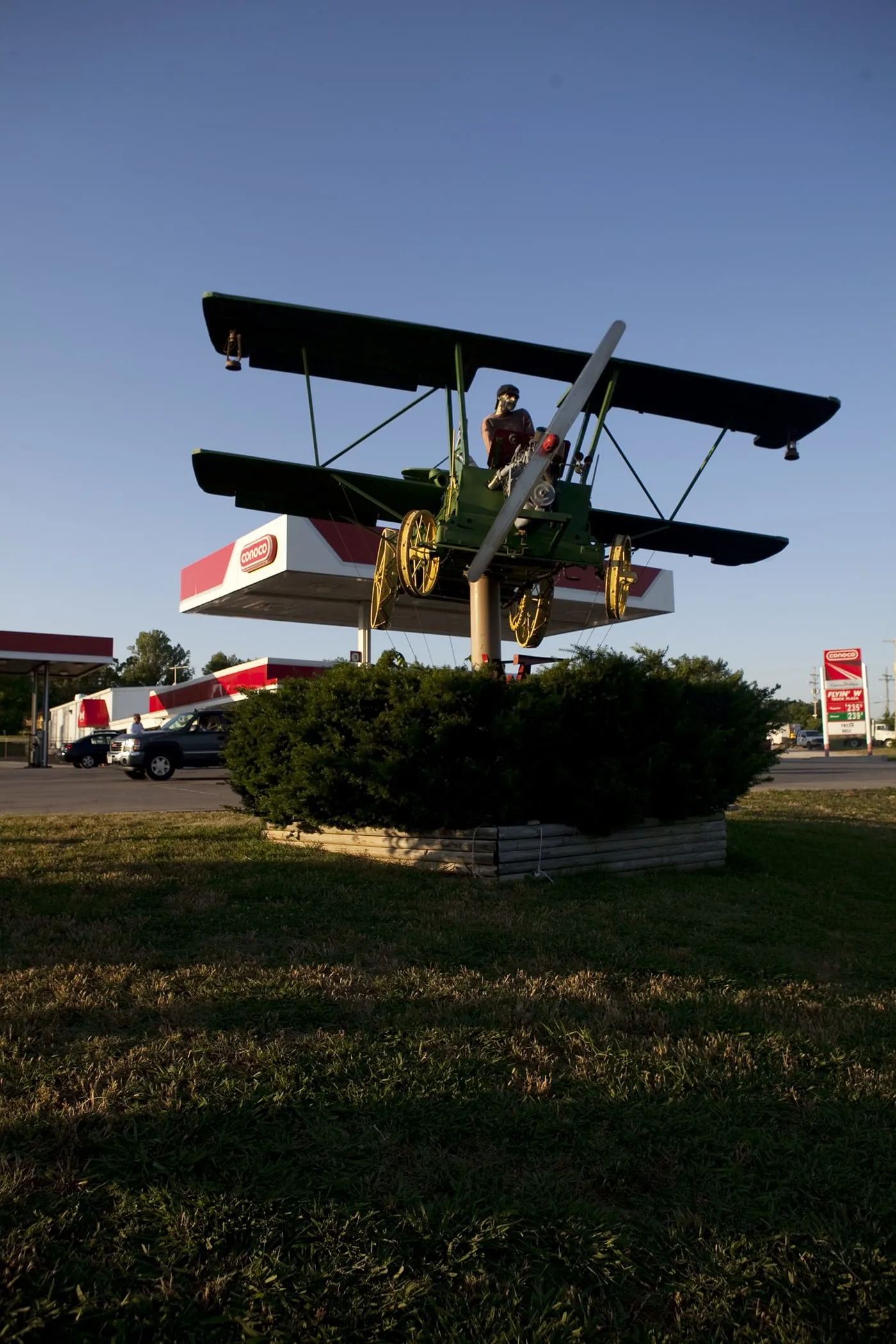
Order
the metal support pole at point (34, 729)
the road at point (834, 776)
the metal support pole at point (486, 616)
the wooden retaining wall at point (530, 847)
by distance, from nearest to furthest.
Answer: the wooden retaining wall at point (530, 847), the metal support pole at point (486, 616), the road at point (834, 776), the metal support pole at point (34, 729)

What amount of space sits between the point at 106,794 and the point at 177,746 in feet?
22.5

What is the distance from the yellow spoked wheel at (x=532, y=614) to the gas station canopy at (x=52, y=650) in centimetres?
3178

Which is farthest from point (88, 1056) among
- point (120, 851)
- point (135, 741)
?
point (135, 741)

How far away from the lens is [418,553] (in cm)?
994

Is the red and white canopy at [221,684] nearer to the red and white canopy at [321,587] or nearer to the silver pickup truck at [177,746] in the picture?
the red and white canopy at [321,587]

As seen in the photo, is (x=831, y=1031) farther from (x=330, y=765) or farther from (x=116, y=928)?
(x=330, y=765)

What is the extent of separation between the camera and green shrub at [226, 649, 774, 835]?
24.6 feet

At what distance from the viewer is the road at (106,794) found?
48.5 ft

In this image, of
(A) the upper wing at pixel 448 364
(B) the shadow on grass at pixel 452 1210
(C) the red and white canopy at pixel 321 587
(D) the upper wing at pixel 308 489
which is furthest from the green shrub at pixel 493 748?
(C) the red and white canopy at pixel 321 587

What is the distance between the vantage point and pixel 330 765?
308 inches

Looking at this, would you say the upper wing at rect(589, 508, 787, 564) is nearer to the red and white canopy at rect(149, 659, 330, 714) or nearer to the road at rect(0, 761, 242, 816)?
the road at rect(0, 761, 242, 816)

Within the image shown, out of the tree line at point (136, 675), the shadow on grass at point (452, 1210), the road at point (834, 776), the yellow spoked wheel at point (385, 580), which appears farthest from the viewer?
the tree line at point (136, 675)

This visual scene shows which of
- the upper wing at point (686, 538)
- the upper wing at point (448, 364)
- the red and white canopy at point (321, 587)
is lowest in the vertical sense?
the upper wing at point (686, 538)

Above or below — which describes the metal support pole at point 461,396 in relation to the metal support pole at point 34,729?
above
